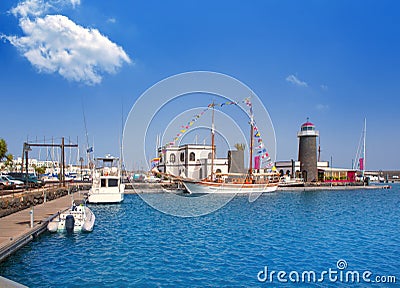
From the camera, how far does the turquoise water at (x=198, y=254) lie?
540 inches

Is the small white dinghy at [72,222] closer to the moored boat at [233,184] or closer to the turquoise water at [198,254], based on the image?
the turquoise water at [198,254]

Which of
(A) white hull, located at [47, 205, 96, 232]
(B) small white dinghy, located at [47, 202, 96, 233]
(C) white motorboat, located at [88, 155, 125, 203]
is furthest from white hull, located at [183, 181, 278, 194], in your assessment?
(B) small white dinghy, located at [47, 202, 96, 233]

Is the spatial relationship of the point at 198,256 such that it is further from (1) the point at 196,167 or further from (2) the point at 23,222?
(1) the point at 196,167

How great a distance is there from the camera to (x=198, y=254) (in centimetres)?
1762

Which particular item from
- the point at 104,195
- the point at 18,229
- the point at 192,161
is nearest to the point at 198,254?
the point at 18,229

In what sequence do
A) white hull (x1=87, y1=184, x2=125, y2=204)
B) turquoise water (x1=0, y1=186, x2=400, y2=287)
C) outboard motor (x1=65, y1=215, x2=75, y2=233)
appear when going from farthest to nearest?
1. white hull (x1=87, y1=184, x2=125, y2=204)
2. outboard motor (x1=65, y1=215, x2=75, y2=233)
3. turquoise water (x1=0, y1=186, x2=400, y2=287)

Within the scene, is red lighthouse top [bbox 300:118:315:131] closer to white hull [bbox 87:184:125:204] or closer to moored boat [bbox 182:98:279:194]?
moored boat [bbox 182:98:279:194]

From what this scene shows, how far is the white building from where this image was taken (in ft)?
256

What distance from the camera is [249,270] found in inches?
592

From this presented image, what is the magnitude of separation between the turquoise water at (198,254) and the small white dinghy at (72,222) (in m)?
0.53

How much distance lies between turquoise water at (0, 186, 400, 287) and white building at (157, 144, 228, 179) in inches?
1959

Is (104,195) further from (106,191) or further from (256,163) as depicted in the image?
(256,163)

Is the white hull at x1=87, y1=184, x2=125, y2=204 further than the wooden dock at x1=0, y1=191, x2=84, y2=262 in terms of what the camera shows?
Yes

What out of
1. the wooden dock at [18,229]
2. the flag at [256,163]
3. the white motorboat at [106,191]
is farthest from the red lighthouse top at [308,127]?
the wooden dock at [18,229]
